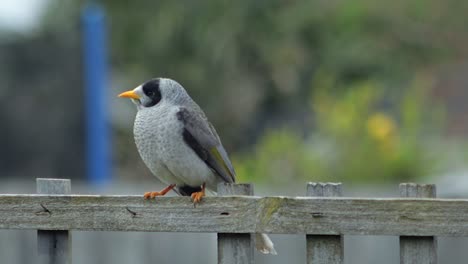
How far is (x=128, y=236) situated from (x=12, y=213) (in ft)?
19.5

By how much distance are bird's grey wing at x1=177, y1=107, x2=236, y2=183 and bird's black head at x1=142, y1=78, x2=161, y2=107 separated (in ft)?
0.59

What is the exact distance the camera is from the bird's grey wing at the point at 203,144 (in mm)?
5973

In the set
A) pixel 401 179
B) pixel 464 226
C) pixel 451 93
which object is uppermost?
pixel 451 93

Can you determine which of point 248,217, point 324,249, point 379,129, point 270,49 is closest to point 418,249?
point 324,249

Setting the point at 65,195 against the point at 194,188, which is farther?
the point at 194,188

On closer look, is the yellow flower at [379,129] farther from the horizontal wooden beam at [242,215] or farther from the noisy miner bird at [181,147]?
the horizontal wooden beam at [242,215]

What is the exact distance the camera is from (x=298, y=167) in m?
15.1

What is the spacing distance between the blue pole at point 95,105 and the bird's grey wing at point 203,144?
11.2m

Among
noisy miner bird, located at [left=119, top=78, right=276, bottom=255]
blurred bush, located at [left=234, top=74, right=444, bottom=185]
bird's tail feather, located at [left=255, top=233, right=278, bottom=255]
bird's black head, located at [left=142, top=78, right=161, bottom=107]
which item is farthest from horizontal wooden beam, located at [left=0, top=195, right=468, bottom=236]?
blurred bush, located at [left=234, top=74, right=444, bottom=185]

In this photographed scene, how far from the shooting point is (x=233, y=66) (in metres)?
25.3

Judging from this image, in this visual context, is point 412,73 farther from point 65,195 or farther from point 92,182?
point 65,195

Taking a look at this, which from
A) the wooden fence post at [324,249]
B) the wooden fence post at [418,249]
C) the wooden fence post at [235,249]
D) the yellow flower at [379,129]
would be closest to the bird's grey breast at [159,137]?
the wooden fence post at [235,249]

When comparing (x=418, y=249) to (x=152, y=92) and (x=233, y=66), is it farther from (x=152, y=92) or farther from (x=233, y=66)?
(x=233, y=66)

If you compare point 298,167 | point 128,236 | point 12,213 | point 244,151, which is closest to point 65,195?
point 12,213
